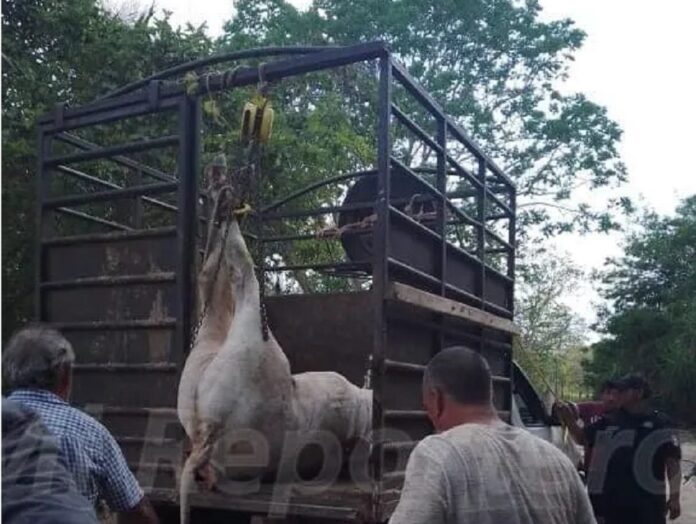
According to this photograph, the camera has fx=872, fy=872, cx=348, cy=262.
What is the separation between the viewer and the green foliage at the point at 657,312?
20938mm

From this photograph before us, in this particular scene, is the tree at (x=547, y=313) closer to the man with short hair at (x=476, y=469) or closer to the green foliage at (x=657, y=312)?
the green foliage at (x=657, y=312)

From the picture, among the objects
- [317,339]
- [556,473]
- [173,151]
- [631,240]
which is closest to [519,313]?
[631,240]

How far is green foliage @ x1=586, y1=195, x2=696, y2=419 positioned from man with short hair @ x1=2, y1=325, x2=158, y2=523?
65.9ft

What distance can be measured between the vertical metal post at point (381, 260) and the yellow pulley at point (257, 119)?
2.14ft

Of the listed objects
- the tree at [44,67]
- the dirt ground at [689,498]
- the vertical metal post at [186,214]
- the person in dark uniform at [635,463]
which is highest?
the tree at [44,67]

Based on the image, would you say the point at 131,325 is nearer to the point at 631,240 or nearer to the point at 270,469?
the point at 270,469

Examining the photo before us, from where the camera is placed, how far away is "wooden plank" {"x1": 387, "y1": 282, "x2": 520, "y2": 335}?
344cm

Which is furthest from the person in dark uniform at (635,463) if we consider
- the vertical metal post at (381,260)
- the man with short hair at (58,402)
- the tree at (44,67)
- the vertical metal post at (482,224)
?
the tree at (44,67)

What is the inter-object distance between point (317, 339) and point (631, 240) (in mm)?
20331

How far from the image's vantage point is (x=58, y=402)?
230 cm

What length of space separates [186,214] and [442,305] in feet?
4.04

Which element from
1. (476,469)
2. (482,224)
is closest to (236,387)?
(476,469)

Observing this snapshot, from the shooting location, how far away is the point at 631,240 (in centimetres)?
2348

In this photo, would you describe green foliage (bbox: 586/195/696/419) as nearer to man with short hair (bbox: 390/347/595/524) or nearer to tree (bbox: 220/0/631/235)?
tree (bbox: 220/0/631/235)
